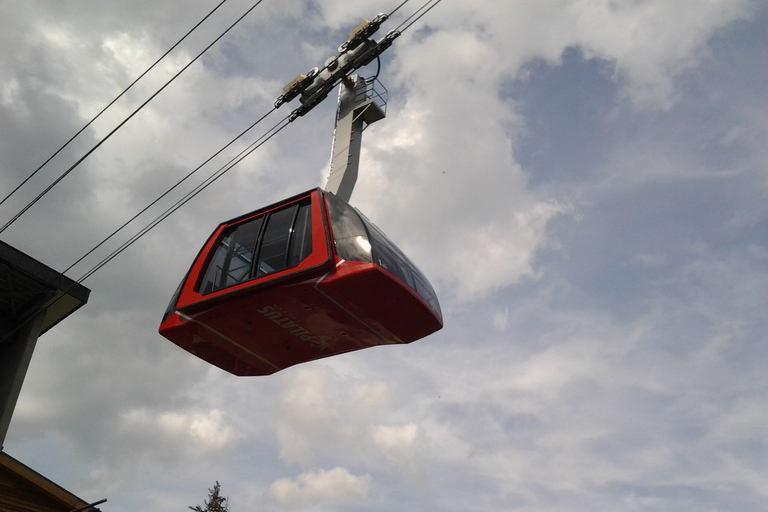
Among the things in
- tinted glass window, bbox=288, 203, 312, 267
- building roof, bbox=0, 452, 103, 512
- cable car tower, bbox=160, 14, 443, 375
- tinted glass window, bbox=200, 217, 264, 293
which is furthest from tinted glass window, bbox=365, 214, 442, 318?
building roof, bbox=0, 452, 103, 512

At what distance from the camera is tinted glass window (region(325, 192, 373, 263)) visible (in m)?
8.45

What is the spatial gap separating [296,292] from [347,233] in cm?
103

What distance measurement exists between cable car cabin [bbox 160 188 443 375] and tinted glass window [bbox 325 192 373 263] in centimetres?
1

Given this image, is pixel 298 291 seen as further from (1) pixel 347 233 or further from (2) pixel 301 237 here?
(1) pixel 347 233

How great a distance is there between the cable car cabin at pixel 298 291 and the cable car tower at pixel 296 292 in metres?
0.01

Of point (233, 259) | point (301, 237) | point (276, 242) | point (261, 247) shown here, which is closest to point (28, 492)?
point (233, 259)

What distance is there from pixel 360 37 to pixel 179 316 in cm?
586

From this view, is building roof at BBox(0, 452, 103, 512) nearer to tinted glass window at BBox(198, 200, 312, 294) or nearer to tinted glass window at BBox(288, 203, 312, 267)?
tinted glass window at BBox(198, 200, 312, 294)

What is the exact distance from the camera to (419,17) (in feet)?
34.1

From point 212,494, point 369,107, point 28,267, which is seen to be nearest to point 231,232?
point 369,107

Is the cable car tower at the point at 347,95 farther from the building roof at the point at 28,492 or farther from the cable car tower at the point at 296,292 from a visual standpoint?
the building roof at the point at 28,492

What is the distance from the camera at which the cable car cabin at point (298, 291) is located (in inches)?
334

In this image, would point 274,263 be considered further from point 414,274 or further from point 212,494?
point 212,494

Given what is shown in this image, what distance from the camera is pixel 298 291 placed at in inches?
336
